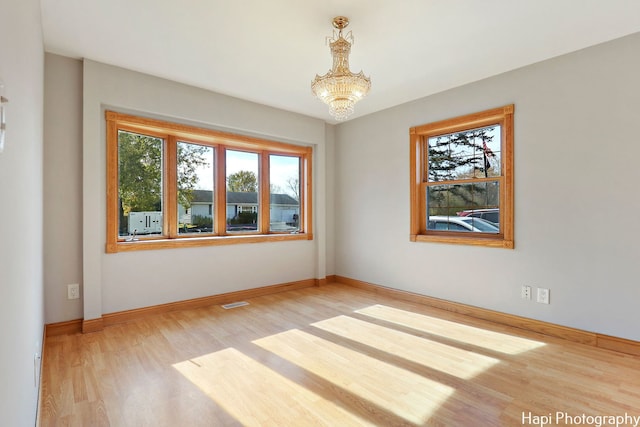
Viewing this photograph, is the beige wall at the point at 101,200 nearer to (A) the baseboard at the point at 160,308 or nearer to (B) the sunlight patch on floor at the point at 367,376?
(A) the baseboard at the point at 160,308

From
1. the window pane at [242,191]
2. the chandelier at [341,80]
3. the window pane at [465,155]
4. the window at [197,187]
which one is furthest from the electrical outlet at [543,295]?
the window pane at [242,191]

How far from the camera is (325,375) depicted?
2.28 meters

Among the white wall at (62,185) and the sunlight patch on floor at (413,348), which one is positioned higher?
the white wall at (62,185)

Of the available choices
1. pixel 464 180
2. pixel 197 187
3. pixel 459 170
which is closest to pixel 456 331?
pixel 464 180

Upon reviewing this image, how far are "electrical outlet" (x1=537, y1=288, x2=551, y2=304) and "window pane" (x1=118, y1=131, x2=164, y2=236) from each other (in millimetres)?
4127

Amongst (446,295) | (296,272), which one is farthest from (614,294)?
(296,272)

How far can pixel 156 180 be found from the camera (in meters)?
3.74

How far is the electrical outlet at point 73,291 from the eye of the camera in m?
3.04

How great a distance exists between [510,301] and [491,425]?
1878 millimetres

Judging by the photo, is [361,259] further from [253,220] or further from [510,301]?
[510,301]

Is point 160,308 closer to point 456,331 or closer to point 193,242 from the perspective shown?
point 193,242

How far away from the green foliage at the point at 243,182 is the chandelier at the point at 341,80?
6.95 feet

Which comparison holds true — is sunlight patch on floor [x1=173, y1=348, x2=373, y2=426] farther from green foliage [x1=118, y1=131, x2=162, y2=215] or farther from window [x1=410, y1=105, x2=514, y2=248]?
window [x1=410, y1=105, x2=514, y2=248]

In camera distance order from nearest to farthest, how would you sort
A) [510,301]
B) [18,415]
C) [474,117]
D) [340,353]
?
1. [18,415]
2. [340,353]
3. [510,301]
4. [474,117]
